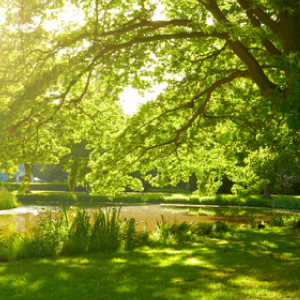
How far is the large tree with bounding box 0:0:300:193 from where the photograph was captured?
9.93 meters

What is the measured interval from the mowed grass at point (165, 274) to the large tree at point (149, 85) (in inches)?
105

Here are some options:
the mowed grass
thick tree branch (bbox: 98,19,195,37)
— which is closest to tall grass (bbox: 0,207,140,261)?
the mowed grass

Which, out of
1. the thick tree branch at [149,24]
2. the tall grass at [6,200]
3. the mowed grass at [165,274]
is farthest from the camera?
the tall grass at [6,200]

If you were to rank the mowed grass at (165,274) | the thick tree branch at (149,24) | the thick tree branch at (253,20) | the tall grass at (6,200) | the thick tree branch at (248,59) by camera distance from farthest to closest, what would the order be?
the tall grass at (6,200)
the thick tree branch at (149,24)
the thick tree branch at (248,59)
the thick tree branch at (253,20)
the mowed grass at (165,274)

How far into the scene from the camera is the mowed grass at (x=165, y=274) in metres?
5.71

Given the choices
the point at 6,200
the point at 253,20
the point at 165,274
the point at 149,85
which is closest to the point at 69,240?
the point at 165,274

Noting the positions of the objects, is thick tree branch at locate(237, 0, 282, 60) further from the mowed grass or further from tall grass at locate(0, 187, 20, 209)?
tall grass at locate(0, 187, 20, 209)

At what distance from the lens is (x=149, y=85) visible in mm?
13586

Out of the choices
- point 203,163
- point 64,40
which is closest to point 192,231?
point 203,163

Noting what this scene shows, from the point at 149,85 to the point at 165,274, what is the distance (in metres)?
8.04

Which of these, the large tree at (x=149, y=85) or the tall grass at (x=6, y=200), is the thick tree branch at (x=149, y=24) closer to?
the large tree at (x=149, y=85)

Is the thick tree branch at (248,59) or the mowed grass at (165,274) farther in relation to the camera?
the thick tree branch at (248,59)

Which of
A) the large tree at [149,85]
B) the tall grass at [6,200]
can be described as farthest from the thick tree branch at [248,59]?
the tall grass at [6,200]

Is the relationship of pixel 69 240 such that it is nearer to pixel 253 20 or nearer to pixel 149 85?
pixel 149 85
